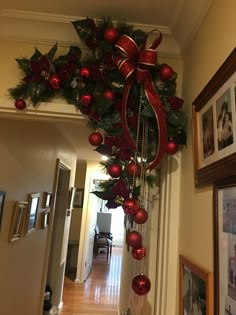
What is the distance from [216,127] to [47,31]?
0.97m

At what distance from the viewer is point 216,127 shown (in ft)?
2.72

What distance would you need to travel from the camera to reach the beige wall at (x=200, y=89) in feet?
2.77

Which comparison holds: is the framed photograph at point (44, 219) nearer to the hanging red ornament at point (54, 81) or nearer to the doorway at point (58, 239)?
the doorway at point (58, 239)

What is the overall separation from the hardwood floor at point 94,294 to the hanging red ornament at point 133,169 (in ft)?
11.2

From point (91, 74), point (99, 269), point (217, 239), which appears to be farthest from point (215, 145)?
point (99, 269)

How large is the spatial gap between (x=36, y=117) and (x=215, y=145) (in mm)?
867

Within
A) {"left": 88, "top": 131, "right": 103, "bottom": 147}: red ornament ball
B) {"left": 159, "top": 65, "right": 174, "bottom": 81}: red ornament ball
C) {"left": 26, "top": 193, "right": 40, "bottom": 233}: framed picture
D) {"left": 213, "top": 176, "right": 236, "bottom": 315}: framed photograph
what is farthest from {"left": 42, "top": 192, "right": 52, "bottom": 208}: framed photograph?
{"left": 213, "top": 176, "right": 236, "bottom": 315}: framed photograph

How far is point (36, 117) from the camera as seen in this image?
1.34 m

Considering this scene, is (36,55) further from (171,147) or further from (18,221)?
(18,221)

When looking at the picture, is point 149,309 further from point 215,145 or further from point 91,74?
point 91,74

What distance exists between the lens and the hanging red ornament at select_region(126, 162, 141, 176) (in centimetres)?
108

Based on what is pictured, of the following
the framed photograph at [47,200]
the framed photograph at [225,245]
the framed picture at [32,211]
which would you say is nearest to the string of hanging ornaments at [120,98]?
the framed photograph at [225,245]

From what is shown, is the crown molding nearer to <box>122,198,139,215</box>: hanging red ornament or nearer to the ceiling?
the ceiling

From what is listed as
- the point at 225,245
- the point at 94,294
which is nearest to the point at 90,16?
the point at 225,245
